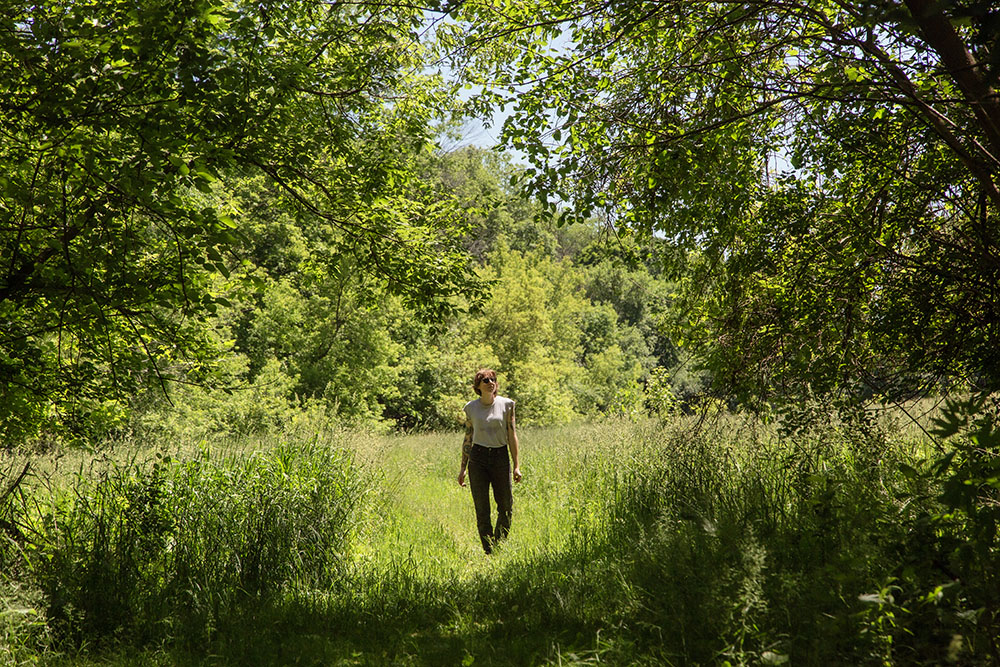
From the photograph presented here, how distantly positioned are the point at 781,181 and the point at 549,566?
3898 millimetres

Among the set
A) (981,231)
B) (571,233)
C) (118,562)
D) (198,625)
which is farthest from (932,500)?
(571,233)

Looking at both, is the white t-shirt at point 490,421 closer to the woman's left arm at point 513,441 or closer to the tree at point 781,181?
the woman's left arm at point 513,441

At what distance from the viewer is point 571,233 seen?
57.4m

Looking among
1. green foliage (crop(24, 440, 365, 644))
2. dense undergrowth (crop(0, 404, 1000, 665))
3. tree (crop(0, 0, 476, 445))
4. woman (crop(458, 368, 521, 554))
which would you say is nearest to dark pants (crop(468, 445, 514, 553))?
woman (crop(458, 368, 521, 554))

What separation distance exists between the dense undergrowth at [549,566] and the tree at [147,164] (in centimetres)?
124

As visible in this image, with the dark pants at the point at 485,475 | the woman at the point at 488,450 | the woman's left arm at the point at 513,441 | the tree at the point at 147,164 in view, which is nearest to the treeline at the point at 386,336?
the tree at the point at 147,164

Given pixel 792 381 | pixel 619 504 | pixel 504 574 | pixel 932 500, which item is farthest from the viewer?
pixel 619 504

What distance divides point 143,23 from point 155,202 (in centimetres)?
100

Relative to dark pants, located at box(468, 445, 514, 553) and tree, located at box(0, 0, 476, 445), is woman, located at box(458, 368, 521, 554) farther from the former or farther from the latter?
tree, located at box(0, 0, 476, 445)

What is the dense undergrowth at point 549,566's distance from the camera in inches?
134

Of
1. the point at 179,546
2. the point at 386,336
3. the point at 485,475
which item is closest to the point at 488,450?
the point at 485,475

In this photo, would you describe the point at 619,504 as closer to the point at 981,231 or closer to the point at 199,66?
the point at 981,231

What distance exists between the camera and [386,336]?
22.8 meters

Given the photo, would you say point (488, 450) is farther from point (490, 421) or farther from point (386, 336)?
point (386, 336)
